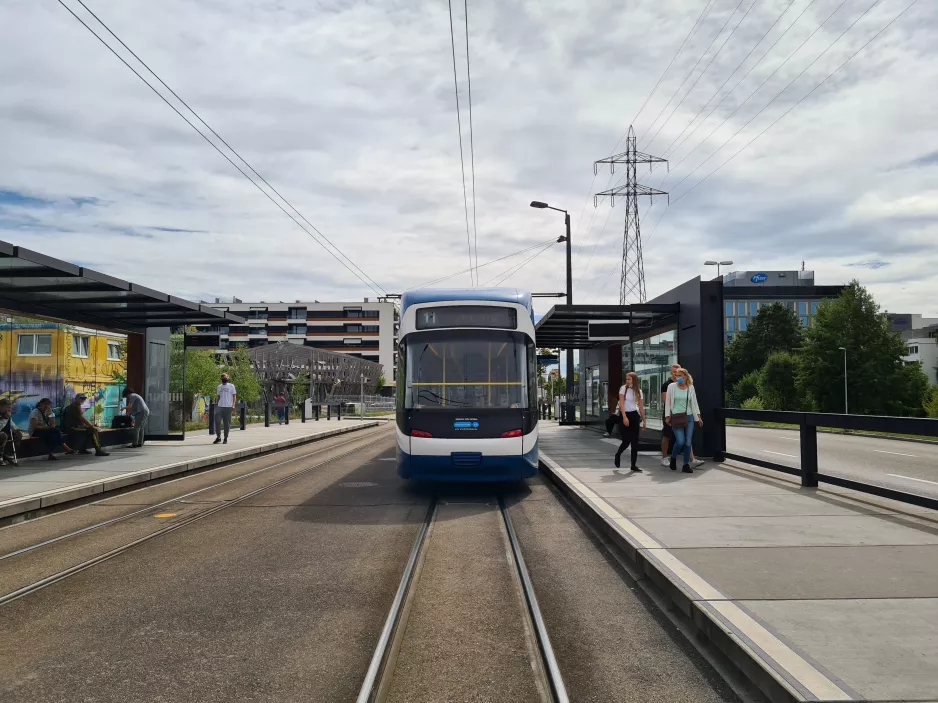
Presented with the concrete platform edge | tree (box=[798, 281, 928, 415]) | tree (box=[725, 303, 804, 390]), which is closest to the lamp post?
the concrete platform edge

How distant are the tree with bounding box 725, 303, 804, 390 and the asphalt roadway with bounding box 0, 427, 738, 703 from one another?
79.2 m

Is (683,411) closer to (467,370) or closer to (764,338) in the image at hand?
(467,370)

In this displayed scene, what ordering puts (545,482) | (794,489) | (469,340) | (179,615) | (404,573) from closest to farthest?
(179,615)
(404,573)
(794,489)
(469,340)
(545,482)

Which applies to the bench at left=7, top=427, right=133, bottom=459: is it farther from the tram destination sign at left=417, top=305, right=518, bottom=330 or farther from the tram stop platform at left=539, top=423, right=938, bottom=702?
the tram stop platform at left=539, top=423, right=938, bottom=702

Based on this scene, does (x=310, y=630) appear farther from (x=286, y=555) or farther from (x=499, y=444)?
(x=499, y=444)

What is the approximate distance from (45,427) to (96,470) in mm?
3021

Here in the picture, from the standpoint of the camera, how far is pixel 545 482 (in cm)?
1298

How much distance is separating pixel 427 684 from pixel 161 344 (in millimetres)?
18453

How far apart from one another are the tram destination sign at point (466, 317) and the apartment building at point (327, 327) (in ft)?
338

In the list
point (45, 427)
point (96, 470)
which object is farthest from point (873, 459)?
point (45, 427)

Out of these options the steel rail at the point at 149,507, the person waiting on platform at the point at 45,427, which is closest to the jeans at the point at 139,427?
the steel rail at the point at 149,507

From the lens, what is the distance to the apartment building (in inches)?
4582

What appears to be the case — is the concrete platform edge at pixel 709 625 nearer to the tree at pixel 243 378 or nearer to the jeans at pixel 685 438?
the jeans at pixel 685 438

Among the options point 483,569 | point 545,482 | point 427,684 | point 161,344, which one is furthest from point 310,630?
point 161,344
